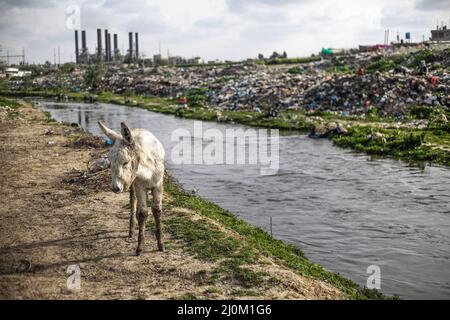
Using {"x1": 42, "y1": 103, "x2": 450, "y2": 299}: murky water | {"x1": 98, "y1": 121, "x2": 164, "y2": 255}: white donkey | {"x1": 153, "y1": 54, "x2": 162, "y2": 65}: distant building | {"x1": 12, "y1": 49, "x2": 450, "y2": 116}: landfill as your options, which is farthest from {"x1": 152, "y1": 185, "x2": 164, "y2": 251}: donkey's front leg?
{"x1": 153, "y1": 54, "x2": 162, "y2": 65}: distant building

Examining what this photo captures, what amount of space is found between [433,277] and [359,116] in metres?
17.2

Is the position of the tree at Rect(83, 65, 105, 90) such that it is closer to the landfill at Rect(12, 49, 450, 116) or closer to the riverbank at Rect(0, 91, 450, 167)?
the landfill at Rect(12, 49, 450, 116)

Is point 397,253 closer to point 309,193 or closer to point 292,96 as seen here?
point 309,193

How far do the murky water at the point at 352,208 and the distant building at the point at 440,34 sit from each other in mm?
32513

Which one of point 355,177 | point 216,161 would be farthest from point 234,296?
point 216,161

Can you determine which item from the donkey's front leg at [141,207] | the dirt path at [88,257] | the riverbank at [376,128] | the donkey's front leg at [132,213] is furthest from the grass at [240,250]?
the riverbank at [376,128]

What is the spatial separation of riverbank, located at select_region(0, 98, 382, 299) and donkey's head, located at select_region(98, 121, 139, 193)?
132 centimetres

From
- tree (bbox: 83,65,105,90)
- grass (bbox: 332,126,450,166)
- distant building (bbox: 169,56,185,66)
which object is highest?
distant building (bbox: 169,56,185,66)

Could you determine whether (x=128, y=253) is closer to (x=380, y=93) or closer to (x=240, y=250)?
(x=240, y=250)

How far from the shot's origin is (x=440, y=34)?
147ft

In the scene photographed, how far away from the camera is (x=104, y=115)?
32.7 meters

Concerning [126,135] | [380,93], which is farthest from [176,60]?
[126,135]

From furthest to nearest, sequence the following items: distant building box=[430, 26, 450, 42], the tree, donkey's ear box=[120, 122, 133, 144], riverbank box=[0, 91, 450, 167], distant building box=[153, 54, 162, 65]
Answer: distant building box=[153, 54, 162, 65], the tree, distant building box=[430, 26, 450, 42], riverbank box=[0, 91, 450, 167], donkey's ear box=[120, 122, 133, 144]

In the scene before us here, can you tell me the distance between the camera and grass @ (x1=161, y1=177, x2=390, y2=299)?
6438mm
